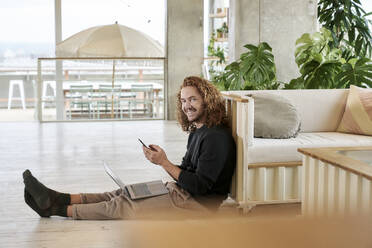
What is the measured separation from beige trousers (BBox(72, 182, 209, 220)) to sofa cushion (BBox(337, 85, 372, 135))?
1565 mm

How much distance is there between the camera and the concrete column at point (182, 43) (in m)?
9.09

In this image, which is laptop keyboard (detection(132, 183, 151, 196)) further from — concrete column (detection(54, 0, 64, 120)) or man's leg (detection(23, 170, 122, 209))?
concrete column (detection(54, 0, 64, 120))

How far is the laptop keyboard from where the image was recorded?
3090 millimetres

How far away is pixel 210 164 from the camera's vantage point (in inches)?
115

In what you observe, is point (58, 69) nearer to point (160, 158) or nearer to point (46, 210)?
point (46, 210)

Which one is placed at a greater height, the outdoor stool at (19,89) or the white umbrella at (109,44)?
the white umbrella at (109,44)

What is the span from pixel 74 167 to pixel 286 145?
7.37 feet

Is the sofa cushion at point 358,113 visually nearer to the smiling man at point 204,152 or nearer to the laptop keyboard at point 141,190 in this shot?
the smiling man at point 204,152

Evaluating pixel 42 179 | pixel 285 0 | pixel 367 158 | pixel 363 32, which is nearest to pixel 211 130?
pixel 367 158

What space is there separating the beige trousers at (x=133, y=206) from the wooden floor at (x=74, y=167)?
0.18 ft

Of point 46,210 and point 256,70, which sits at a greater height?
point 256,70

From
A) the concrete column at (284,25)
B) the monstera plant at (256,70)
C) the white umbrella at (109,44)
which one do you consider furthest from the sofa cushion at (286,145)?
the white umbrella at (109,44)

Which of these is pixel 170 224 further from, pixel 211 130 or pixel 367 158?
pixel 211 130

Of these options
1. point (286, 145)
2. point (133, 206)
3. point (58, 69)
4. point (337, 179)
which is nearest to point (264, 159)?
point (286, 145)
